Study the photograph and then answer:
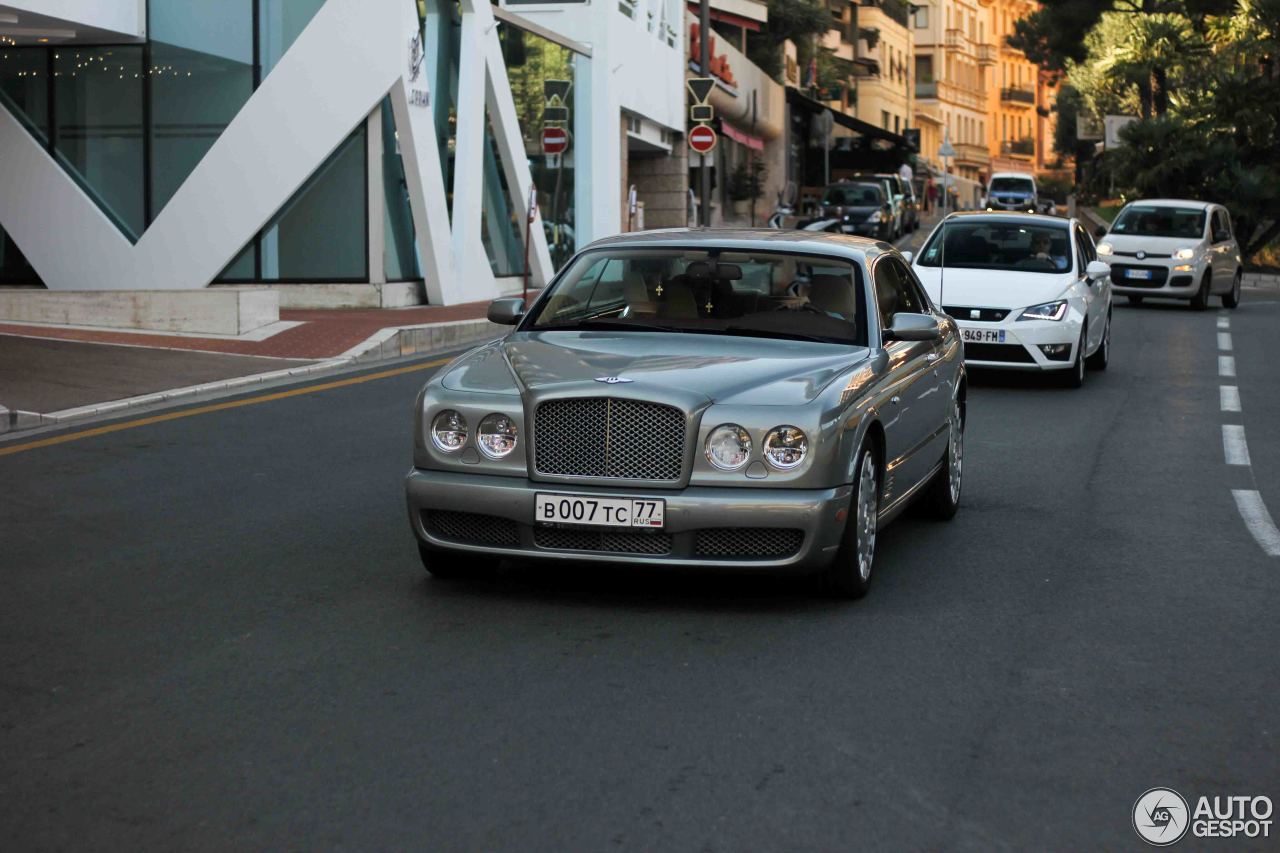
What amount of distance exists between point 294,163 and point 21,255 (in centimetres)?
396

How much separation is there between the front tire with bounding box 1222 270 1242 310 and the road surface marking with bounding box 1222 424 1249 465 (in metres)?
17.2

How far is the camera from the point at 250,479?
410 inches

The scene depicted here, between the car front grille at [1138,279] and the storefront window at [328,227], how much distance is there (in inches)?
452

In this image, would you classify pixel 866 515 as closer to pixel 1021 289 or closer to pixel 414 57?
pixel 1021 289

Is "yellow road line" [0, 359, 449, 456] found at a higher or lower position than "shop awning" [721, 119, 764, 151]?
lower

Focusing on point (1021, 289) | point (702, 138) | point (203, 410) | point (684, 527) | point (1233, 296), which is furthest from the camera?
point (702, 138)

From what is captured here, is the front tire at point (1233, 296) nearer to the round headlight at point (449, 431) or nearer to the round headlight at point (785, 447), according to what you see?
the round headlight at point (785, 447)

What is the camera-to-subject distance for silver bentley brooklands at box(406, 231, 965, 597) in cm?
669

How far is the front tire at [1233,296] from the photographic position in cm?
3025

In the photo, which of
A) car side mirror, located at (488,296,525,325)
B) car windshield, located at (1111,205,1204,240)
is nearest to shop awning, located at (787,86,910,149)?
car windshield, located at (1111,205,1204,240)

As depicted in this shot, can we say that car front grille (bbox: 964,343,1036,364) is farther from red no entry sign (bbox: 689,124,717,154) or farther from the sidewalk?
red no entry sign (bbox: 689,124,717,154)

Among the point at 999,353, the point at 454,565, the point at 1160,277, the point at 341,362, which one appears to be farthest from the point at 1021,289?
the point at 1160,277

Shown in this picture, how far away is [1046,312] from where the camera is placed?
53.8 feet

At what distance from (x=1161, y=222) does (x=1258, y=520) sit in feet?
70.7
